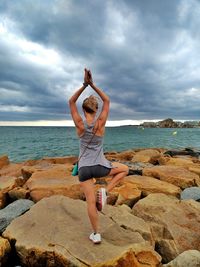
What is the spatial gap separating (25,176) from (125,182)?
469cm

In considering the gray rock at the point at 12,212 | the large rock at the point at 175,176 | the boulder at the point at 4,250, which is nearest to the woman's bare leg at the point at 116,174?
the boulder at the point at 4,250

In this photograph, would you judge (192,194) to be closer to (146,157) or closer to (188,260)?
(188,260)

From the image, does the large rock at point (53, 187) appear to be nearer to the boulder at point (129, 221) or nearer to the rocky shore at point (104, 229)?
the rocky shore at point (104, 229)

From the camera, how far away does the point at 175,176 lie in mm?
10453

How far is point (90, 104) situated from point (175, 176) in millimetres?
6647

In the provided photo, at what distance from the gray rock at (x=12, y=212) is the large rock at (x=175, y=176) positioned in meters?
4.95

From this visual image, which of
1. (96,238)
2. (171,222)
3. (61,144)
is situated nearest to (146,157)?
(171,222)

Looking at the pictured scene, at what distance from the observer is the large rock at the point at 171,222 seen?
603 centimetres

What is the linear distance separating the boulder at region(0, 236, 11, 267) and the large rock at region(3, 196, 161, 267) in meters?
0.15

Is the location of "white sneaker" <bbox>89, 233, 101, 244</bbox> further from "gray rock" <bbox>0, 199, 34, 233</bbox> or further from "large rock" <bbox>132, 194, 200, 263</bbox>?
"gray rock" <bbox>0, 199, 34, 233</bbox>

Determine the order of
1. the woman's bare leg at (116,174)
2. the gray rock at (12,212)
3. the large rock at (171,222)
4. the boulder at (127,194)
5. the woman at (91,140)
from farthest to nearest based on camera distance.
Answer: the boulder at (127,194) → the gray rock at (12,212) → the large rock at (171,222) → the woman's bare leg at (116,174) → the woman at (91,140)

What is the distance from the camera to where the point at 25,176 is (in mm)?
12078

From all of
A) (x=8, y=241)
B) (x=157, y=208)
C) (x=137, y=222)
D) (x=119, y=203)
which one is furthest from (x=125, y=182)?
(x=8, y=241)

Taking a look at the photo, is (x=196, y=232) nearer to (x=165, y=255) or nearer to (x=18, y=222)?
(x=165, y=255)
